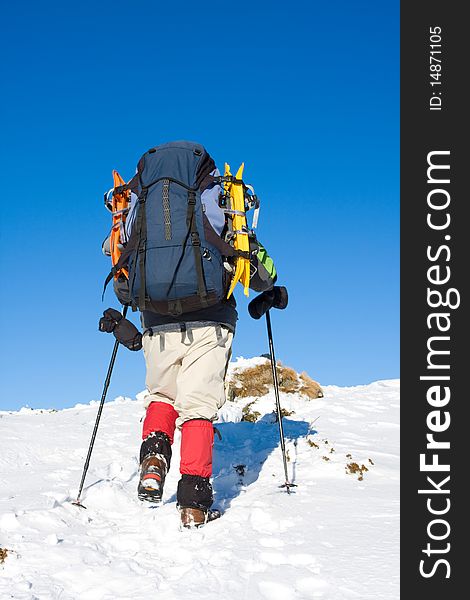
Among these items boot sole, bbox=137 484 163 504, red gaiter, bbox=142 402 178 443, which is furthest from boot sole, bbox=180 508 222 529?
red gaiter, bbox=142 402 178 443

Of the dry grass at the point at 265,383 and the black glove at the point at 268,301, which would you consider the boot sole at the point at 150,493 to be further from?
the dry grass at the point at 265,383

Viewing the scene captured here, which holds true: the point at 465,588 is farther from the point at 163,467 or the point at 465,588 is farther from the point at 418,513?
the point at 163,467

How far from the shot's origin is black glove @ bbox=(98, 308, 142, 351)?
6.01 m

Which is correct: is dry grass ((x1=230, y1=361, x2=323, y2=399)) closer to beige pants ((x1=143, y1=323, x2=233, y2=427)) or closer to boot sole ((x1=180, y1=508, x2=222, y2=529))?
beige pants ((x1=143, y1=323, x2=233, y2=427))

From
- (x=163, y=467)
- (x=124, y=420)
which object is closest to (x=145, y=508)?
(x=163, y=467)

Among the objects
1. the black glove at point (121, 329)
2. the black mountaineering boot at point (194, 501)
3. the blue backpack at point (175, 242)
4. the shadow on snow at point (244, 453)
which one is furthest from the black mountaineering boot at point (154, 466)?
the blue backpack at point (175, 242)

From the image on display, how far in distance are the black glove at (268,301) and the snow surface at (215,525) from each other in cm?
177

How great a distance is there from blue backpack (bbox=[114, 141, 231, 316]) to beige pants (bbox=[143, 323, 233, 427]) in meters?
0.34

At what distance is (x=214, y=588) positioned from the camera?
3543mm

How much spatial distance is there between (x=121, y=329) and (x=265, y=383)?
8.90 m

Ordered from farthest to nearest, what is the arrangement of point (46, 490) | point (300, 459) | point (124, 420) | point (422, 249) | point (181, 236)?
1. point (124, 420)
2. point (300, 459)
3. point (46, 490)
4. point (422, 249)
5. point (181, 236)

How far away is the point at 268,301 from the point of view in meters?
6.36

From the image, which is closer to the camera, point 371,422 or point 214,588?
point 214,588

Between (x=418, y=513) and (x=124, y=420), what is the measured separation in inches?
256
